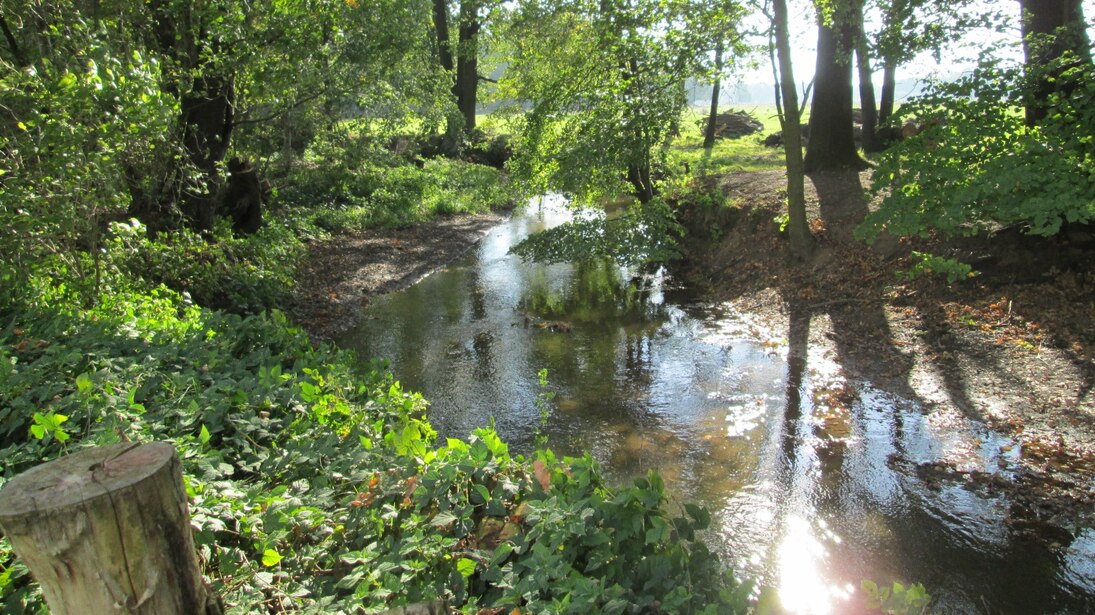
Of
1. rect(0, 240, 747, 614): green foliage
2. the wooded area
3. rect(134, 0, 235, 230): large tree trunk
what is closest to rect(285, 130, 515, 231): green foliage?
the wooded area

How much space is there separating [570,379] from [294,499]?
5.40 metres

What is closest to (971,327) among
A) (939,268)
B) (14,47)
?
(939,268)

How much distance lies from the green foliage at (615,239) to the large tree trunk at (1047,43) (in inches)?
238

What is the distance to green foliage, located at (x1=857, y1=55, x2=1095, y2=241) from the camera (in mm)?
7191

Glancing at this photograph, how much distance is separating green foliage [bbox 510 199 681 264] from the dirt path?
9.44 feet

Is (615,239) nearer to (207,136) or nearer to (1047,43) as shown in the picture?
(1047,43)

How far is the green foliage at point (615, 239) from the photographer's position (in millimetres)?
13156

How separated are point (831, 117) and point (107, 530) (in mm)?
15138

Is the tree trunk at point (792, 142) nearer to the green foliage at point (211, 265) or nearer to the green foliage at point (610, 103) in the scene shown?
the green foliage at point (610, 103)

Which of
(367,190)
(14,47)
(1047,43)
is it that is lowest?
(367,190)

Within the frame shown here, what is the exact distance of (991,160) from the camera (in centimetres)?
780

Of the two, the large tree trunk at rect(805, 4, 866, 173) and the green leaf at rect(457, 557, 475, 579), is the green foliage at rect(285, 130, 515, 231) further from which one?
the green leaf at rect(457, 557, 475, 579)

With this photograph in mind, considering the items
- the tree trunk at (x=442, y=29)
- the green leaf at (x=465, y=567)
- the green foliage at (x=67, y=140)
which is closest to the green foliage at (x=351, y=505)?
the green leaf at (x=465, y=567)

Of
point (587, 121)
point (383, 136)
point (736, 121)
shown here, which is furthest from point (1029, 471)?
point (736, 121)
